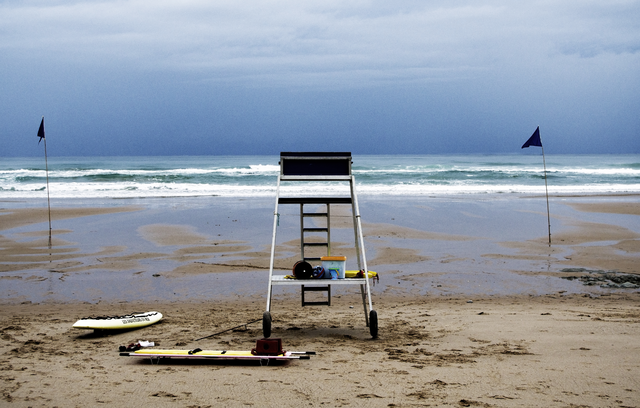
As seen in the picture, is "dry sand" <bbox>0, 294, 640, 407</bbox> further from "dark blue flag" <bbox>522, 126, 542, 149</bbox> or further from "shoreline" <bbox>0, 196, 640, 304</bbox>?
"dark blue flag" <bbox>522, 126, 542, 149</bbox>

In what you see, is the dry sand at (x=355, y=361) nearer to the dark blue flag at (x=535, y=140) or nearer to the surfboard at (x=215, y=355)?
the surfboard at (x=215, y=355)

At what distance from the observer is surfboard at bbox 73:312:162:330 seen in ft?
20.3

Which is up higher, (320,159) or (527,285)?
(320,159)

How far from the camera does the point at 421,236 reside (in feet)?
46.2

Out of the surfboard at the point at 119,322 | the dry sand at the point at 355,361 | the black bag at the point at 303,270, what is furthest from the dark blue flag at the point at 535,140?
the surfboard at the point at 119,322

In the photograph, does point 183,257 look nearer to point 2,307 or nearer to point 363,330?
point 2,307

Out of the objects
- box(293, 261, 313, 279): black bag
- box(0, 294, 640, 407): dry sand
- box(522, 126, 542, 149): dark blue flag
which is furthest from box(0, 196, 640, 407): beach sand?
box(522, 126, 542, 149): dark blue flag

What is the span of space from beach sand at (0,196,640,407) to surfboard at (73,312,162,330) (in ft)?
0.35

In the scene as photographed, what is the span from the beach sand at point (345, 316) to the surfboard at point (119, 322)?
0.11 meters

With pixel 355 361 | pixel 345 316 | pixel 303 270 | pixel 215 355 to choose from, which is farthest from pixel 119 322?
pixel 355 361

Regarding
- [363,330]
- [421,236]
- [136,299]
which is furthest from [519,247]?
[136,299]

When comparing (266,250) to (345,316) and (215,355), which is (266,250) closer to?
Answer: (345,316)

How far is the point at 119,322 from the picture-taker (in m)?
→ 6.46

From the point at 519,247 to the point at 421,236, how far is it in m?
2.53
